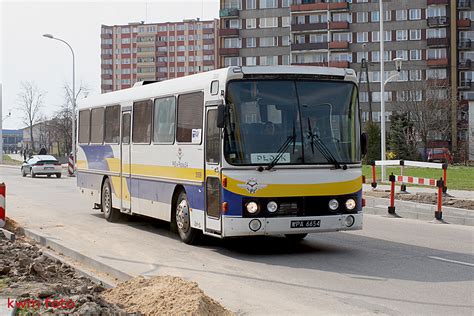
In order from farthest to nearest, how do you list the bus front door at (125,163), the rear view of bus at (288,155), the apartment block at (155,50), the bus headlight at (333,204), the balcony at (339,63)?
the apartment block at (155,50) < the balcony at (339,63) < the bus front door at (125,163) < the bus headlight at (333,204) < the rear view of bus at (288,155)

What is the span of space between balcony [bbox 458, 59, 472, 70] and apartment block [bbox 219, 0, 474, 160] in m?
0.14

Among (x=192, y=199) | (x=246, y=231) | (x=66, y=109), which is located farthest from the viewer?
(x=66, y=109)

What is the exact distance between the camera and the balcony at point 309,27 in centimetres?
10675

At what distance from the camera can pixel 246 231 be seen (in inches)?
446

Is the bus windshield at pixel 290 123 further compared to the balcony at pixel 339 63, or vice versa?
the balcony at pixel 339 63

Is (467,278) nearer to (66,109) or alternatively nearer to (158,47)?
(66,109)

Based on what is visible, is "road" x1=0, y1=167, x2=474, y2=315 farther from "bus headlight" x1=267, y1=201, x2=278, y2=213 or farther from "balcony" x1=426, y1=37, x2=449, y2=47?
"balcony" x1=426, y1=37, x2=449, y2=47

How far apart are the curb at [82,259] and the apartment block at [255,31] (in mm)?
98953

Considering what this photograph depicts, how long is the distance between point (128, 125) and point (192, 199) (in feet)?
14.0

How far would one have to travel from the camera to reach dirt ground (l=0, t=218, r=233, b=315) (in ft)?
21.4

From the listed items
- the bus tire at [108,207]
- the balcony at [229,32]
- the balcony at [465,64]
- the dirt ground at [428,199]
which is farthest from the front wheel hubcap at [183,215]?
the balcony at [229,32]

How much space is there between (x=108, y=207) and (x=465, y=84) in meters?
92.9

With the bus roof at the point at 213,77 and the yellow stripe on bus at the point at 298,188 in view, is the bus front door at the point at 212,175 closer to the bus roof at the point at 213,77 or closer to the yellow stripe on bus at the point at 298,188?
the yellow stripe on bus at the point at 298,188

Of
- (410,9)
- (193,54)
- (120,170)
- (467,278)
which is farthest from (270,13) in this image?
(467,278)
